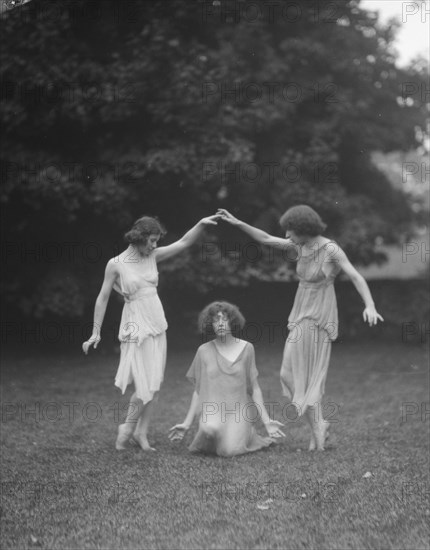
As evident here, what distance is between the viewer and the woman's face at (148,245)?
753 cm

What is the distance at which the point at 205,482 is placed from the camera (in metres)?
6.38

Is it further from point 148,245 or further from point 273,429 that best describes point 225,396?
point 148,245

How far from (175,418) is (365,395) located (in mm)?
2979

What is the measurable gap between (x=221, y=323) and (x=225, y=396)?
69 cm

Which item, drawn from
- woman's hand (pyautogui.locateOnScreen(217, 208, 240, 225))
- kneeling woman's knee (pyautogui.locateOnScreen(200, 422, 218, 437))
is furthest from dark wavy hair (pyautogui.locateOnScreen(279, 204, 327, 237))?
kneeling woman's knee (pyautogui.locateOnScreen(200, 422, 218, 437))

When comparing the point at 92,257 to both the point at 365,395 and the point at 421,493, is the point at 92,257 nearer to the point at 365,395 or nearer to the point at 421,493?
the point at 365,395

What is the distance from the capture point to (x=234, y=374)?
7613mm

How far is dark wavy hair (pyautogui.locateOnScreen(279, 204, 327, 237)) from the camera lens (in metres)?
7.42

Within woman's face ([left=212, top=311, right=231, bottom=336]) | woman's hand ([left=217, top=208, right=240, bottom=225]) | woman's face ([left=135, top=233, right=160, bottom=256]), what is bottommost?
woman's face ([left=212, top=311, right=231, bottom=336])

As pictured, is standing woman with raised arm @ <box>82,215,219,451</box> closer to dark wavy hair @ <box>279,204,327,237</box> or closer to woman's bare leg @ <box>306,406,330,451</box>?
dark wavy hair @ <box>279,204,327,237</box>

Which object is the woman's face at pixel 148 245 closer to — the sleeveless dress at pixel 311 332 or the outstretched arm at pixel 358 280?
the sleeveless dress at pixel 311 332

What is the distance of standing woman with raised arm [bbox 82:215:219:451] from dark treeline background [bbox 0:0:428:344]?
5850 mm

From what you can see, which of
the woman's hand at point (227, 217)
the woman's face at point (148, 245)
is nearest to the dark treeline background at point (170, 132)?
the woman's face at point (148, 245)

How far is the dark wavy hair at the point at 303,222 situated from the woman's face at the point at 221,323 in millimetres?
1011
